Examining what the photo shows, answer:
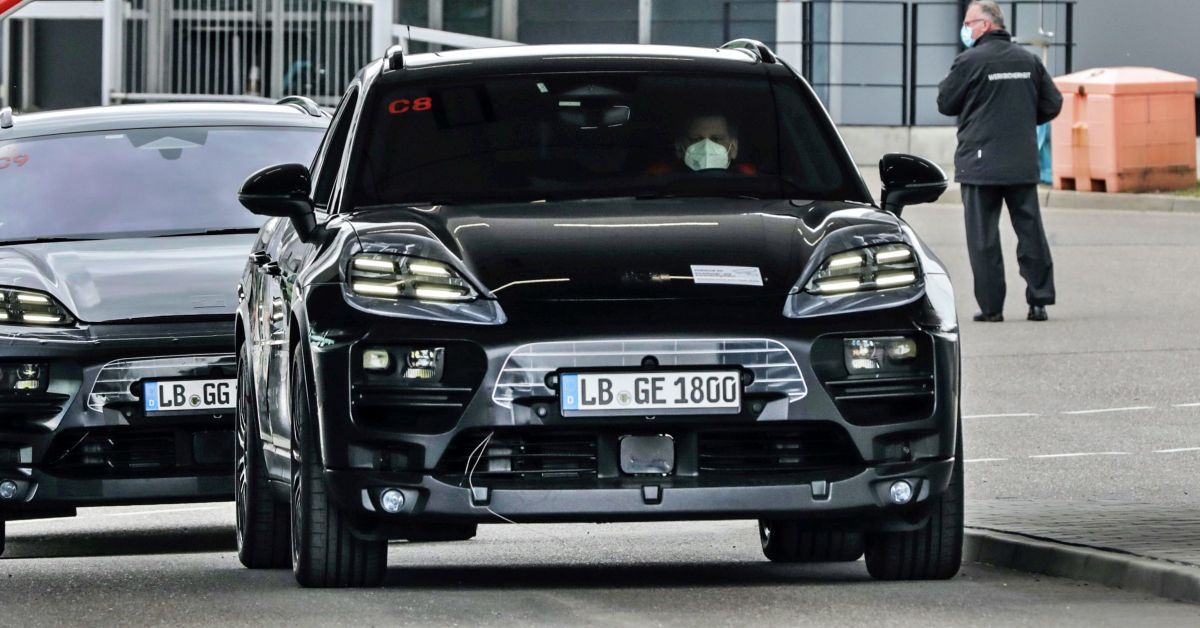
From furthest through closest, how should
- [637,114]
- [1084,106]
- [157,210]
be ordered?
[1084,106]
[157,210]
[637,114]

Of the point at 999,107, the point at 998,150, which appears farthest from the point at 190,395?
the point at 999,107

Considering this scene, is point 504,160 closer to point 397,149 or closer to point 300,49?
point 397,149

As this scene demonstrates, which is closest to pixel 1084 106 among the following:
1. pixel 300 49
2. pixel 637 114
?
pixel 300 49

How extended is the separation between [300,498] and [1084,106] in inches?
915

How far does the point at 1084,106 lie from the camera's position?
1176 inches

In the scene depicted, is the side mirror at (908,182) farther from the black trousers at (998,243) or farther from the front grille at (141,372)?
the black trousers at (998,243)

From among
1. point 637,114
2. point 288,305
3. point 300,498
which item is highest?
point 637,114

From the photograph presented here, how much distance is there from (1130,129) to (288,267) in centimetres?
2246

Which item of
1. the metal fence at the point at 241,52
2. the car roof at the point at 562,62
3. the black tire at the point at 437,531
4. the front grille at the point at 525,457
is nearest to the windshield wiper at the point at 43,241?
the car roof at the point at 562,62

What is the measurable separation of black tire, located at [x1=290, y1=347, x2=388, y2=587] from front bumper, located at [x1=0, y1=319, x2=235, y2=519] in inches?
66.8

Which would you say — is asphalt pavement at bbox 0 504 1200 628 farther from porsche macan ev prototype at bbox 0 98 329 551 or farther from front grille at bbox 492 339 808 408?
front grille at bbox 492 339 808 408

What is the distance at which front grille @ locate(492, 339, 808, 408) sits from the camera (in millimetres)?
7082

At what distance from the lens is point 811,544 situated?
873cm

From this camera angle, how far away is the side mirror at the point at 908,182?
8188 millimetres
